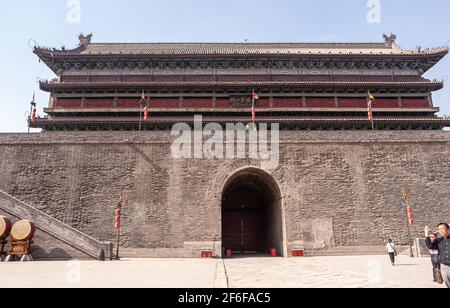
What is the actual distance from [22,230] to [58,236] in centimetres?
115

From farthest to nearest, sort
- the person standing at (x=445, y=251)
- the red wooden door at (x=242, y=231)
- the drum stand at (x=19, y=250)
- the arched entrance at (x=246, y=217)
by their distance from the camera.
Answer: the red wooden door at (x=242, y=231), the arched entrance at (x=246, y=217), the drum stand at (x=19, y=250), the person standing at (x=445, y=251)

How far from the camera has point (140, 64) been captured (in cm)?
2167

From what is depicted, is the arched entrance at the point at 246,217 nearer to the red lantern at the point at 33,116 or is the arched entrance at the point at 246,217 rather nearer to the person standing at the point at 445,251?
the red lantern at the point at 33,116

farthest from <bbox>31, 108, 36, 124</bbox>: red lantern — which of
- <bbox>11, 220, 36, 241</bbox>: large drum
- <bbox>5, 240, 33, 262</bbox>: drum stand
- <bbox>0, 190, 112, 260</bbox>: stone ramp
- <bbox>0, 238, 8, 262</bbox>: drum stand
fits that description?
<bbox>5, 240, 33, 262</bbox>: drum stand

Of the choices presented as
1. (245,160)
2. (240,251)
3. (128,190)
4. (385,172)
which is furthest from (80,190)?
(385,172)

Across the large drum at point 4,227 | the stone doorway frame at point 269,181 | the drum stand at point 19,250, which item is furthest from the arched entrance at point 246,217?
the large drum at point 4,227

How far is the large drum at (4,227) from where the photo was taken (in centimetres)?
1075

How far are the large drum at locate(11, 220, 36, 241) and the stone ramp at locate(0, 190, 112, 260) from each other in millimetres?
704

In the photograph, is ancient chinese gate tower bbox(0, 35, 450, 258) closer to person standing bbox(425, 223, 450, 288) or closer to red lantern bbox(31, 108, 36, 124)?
red lantern bbox(31, 108, 36, 124)

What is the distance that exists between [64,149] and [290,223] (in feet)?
35.0

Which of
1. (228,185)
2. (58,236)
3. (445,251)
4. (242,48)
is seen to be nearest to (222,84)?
(242,48)

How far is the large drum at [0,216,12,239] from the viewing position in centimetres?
1075

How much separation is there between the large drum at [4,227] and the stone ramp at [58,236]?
0.76 m
